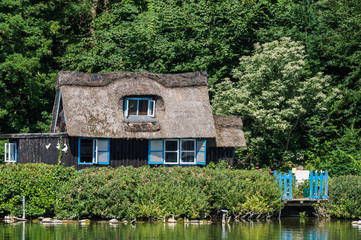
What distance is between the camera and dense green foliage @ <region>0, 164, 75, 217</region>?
27969 mm

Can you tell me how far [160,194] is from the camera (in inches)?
1101

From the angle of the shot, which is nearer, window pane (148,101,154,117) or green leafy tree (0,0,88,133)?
window pane (148,101,154,117)

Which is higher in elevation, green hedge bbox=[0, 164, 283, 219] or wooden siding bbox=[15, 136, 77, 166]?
wooden siding bbox=[15, 136, 77, 166]

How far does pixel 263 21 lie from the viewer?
A: 1825 inches

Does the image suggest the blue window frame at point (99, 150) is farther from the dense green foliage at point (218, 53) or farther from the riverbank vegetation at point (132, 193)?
the dense green foliage at point (218, 53)

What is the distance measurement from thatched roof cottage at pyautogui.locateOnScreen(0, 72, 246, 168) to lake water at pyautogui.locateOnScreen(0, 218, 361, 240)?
6959mm

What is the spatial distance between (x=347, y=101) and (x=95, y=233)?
20.8 meters

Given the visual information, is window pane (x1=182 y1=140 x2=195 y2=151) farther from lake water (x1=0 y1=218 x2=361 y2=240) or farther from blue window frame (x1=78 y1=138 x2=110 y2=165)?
lake water (x1=0 y1=218 x2=361 y2=240)

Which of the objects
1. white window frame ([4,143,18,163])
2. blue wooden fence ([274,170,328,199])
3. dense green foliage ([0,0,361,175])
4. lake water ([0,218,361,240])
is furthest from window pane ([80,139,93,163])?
blue wooden fence ([274,170,328,199])

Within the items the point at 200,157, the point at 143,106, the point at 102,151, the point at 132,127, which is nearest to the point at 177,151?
the point at 200,157

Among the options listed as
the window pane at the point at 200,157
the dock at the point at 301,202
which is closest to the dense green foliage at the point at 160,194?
the dock at the point at 301,202

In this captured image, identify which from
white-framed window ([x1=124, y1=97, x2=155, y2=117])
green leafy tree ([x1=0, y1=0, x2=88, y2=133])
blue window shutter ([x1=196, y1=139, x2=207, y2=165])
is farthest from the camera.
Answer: green leafy tree ([x1=0, y1=0, x2=88, y2=133])

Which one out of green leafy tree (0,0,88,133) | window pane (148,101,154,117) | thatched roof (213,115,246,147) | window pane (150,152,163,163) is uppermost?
green leafy tree (0,0,88,133)

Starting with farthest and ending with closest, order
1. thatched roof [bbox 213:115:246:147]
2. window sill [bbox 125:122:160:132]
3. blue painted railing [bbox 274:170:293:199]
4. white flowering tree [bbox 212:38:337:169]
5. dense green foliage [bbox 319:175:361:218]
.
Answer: white flowering tree [bbox 212:38:337:169], thatched roof [bbox 213:115:246:147], window sill [bbox 125:122:160:132], blue painted railing [bbox 274:170:293:199], dense green foliage [bbox 319:175:361:218]
